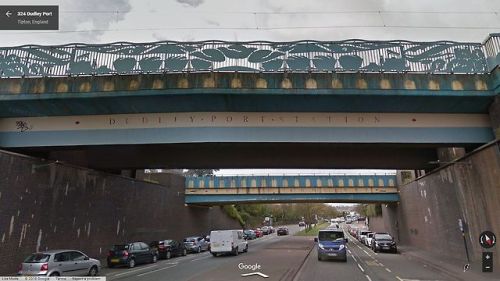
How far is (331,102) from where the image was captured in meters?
15.4

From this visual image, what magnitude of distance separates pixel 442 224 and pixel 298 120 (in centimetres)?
1510

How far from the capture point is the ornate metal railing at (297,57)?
15.0 meters

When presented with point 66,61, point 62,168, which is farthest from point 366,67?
point 62,168

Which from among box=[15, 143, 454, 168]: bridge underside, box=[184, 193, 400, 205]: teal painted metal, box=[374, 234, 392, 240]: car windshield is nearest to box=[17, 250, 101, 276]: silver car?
box=[15, 143, 454, 168]: bridge underside

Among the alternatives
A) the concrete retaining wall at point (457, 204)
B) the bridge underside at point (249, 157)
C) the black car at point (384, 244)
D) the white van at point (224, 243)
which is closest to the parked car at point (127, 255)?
the bridge underside at point (249, 157)

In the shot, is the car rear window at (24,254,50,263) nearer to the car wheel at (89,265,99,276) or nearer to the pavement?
the car wheel at (89,265,99,276)

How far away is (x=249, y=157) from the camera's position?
70.1 ft

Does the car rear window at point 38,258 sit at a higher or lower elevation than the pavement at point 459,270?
higher

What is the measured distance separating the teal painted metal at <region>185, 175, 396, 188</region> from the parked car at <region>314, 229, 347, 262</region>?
2118cm

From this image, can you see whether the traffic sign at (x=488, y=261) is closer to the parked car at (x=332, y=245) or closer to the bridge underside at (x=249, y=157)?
the bridge underside at (x=249, y=157)

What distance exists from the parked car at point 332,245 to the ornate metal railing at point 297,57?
39.3 feet

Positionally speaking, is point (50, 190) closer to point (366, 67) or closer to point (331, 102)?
point (331, 102)

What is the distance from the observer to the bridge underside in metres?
20.4

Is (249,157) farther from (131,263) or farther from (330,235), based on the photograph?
(131,263)
